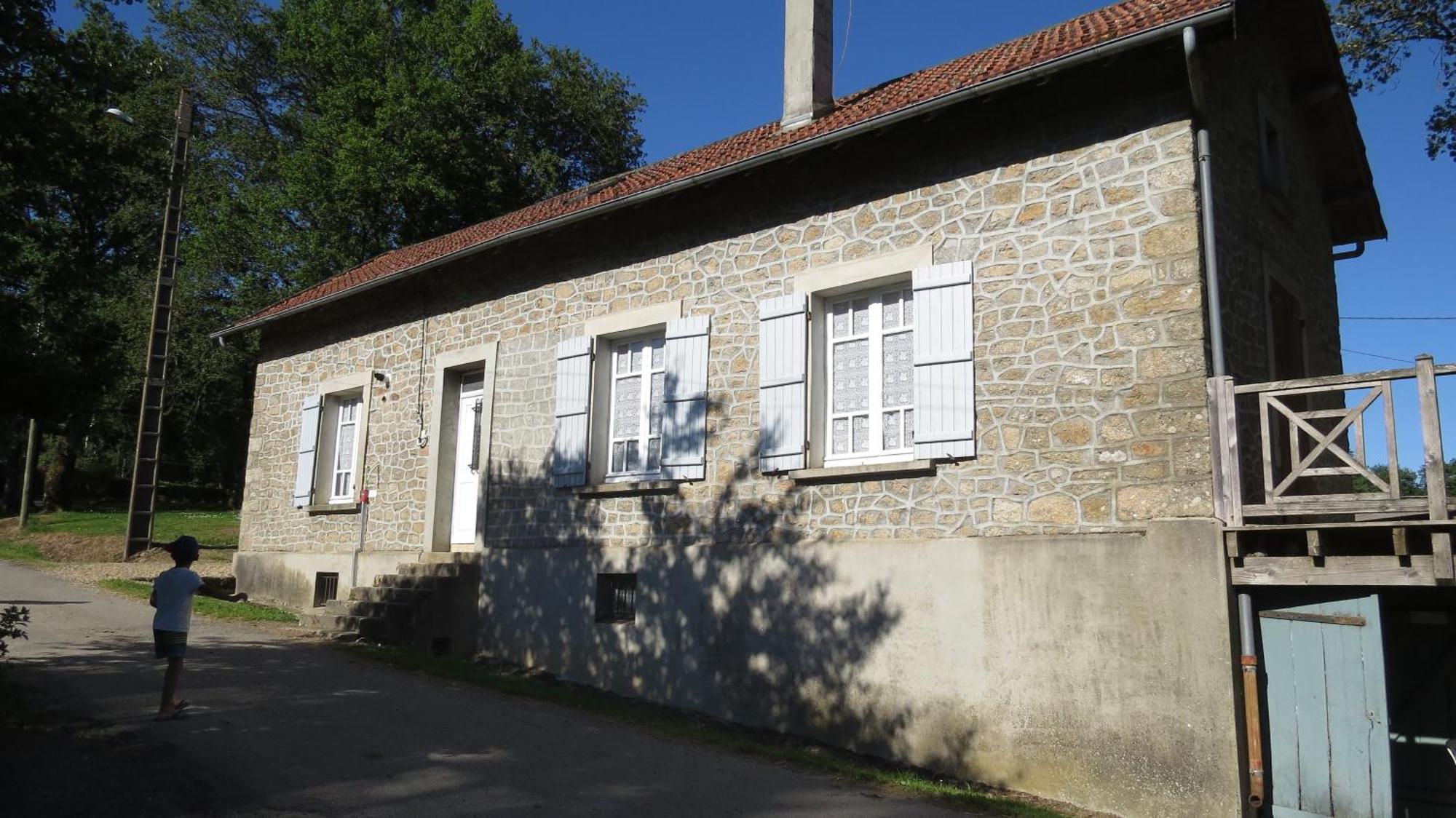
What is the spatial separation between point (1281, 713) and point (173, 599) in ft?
Answer: 23.3

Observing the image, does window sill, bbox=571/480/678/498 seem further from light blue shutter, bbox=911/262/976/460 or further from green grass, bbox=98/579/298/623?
green grass, bbox=98/579/298/623

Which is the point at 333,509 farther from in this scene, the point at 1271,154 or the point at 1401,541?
the point at 1401,541

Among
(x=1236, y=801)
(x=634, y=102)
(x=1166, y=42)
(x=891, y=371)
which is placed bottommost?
(x=1236, y=801)

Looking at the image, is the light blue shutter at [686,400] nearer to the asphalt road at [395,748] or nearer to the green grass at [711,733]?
the green grass at [711,733]

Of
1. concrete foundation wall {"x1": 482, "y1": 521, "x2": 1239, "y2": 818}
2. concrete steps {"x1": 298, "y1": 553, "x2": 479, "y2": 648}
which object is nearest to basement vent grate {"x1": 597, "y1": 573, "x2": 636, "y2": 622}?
concrete foundation wall {"x1": 482, "y1": 521, "x2": 1239, "y2": 818}

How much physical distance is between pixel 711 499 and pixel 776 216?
251 centimetres

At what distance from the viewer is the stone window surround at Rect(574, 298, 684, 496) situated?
995 cm

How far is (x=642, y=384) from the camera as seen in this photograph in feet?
33.7

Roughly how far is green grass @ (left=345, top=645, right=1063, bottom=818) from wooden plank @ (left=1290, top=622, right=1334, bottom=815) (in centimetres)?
149

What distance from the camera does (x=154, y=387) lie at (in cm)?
1716

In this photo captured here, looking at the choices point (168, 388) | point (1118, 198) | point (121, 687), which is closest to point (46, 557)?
point (168, 388)

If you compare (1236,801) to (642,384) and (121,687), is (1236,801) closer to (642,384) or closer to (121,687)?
(642,384)

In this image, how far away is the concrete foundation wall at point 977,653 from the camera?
6531 millimetres

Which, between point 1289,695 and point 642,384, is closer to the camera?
point 1289,695
